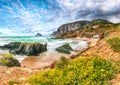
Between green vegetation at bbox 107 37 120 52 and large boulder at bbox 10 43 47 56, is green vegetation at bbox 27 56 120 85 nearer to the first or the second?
green vegetation at bbox 107 37 120 52

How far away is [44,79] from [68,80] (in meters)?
1.33

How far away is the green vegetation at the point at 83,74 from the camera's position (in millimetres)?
10836

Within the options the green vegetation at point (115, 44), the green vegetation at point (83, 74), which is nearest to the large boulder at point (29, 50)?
the green vegetation at point (115, 44)

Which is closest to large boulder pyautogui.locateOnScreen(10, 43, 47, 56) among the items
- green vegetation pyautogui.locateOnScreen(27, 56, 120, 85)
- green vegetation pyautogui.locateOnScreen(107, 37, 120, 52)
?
green vegetation pyautogui.locateOnScreen(107, 37, 120, 52)

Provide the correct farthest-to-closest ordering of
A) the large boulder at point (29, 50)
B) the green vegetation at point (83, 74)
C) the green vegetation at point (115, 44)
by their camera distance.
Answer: the large boulder at point (29, 50), the green vegetation at point (115, 44), the green vegetation at point (83, 74)

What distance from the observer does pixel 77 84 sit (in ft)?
35.6

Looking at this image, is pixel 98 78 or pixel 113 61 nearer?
pixel 98 78

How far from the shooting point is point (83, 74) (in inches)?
443

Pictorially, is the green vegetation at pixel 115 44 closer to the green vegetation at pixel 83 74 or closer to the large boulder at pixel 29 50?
the green vegetation at pixel 83 74

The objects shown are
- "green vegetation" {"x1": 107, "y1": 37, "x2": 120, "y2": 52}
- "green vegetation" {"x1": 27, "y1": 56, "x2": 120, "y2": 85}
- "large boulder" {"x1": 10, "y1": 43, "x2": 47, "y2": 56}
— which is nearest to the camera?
"green vegetation" {"x1": 27, "y1": 56, "x2": 120, "y2": 85}

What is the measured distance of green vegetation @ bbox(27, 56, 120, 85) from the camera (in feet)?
35.6

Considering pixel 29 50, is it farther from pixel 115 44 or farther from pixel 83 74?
pixel 83 74

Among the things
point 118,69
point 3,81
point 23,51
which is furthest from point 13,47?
point 118,69

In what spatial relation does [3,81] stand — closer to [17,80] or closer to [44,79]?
[17,80]
